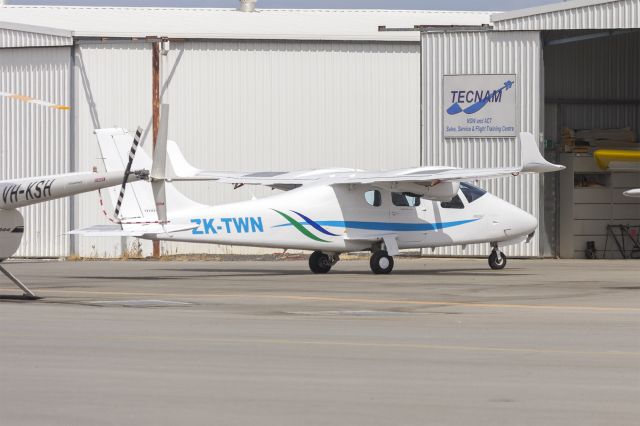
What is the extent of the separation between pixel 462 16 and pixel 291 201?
2068 cm

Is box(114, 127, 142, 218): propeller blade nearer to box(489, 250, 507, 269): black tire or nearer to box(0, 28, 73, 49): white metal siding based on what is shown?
box(489, 250, 507, 269): black tire

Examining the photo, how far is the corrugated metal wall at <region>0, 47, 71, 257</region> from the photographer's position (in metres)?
41.7

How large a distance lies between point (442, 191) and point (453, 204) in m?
1.01

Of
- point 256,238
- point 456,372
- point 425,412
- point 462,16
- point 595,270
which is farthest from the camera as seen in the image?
point 462,16

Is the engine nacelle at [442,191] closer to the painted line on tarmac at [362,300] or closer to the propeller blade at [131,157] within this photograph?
the painted line on tarmac at [362,300]

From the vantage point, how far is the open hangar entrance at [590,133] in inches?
1631

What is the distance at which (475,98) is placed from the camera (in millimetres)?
39156

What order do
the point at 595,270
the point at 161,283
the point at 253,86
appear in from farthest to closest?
the point at 253,86, the point at 595,270, the point at 161,283

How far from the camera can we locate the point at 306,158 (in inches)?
1656

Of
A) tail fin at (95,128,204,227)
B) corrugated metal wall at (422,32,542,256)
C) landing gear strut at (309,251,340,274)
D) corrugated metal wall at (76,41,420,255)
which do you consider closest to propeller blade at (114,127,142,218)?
tail fin at (95,128,204,227)

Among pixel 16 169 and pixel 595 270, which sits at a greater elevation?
pixel 16 169

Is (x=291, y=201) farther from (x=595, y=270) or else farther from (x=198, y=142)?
(x=198, y=142)

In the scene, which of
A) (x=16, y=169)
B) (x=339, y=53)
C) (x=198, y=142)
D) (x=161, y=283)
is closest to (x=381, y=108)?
(x=339, y=53)

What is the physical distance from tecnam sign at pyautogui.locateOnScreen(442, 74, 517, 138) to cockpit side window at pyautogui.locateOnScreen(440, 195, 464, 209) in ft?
31.8
